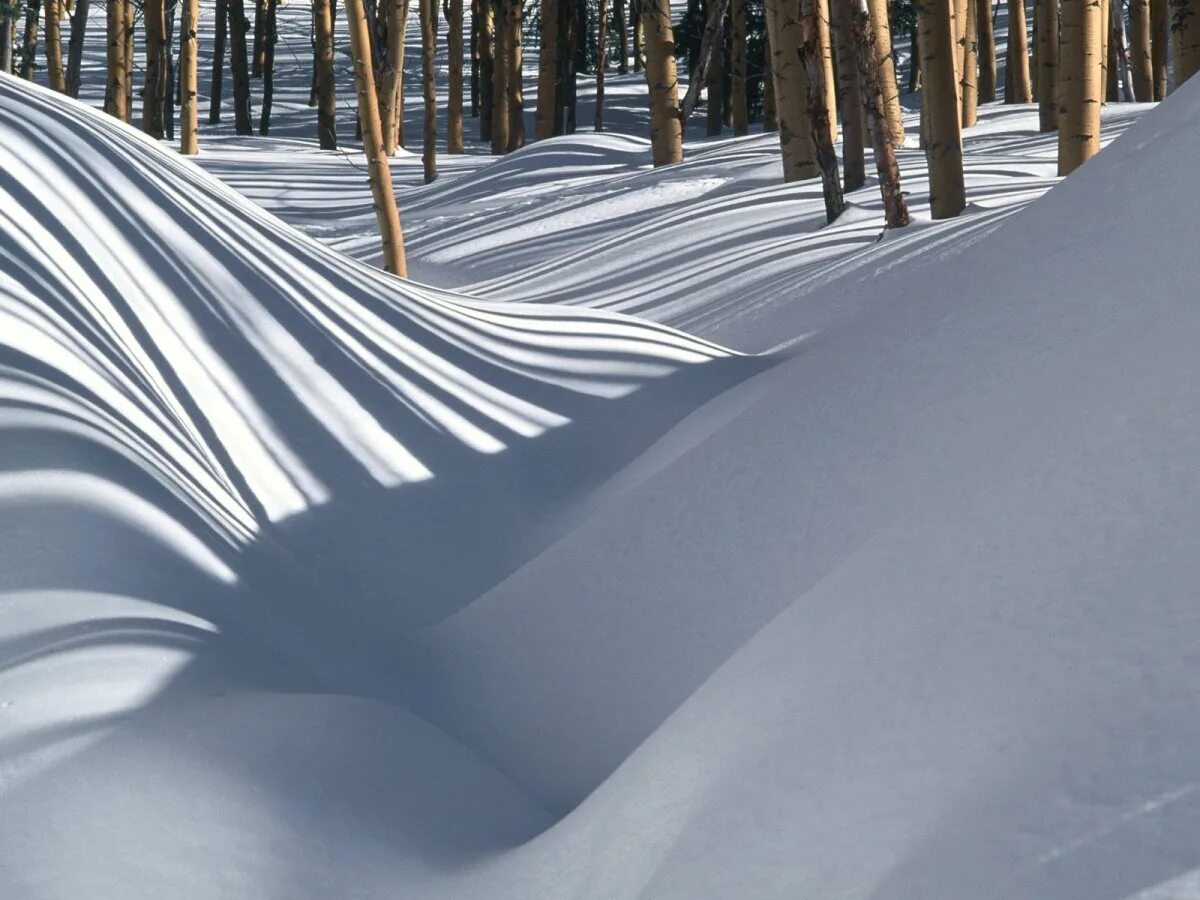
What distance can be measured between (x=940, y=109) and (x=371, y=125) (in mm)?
3543

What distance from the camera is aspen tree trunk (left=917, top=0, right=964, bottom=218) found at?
7.43m

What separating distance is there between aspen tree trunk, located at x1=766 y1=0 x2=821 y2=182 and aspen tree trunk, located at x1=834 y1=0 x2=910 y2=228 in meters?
1.76

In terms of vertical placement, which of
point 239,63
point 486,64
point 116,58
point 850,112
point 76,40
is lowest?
point 850,112

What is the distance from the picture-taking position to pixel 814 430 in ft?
11.8

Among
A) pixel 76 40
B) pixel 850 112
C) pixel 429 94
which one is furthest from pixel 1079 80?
pixel 76 40

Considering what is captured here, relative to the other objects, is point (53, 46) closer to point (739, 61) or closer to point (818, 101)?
point (739, 61)

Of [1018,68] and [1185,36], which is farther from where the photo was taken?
[1018,68]

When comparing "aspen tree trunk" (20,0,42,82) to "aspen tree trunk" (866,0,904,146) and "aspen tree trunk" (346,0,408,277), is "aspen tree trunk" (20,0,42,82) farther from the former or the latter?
"aspen tree trunk" (866,0,904,146)

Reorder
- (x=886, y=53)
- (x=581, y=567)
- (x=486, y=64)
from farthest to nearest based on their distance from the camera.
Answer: (x=486, y=64)
(x=886, y=53)
(x=581, y=567)

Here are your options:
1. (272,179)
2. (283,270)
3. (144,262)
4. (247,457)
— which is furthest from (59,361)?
(272,179)

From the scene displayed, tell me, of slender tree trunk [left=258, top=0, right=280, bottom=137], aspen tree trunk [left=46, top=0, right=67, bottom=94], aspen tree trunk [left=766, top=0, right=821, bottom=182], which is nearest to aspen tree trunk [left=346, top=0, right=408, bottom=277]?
aspen tree trunk [left=766, top=0, right=821, bottom=182]

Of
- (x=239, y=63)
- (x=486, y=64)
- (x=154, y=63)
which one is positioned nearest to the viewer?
(x=154, y=63)

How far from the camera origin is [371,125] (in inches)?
314

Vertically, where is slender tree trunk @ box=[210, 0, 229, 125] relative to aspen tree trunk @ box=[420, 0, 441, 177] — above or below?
above
